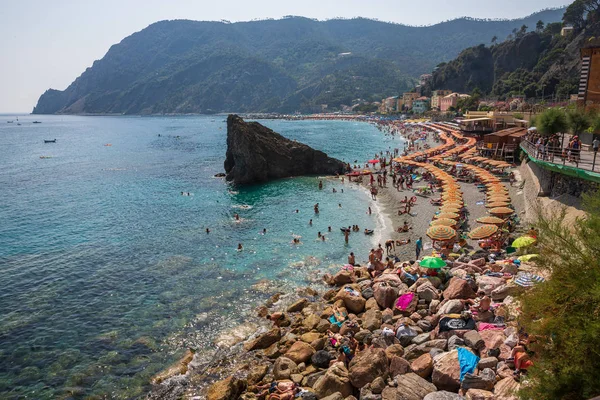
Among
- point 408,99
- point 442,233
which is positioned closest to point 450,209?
point 442,233

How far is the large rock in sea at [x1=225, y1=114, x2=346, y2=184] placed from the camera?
45.8m

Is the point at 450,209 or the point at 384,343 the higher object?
the point at 450,209

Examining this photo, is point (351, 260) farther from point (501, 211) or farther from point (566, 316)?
point (566, 316)

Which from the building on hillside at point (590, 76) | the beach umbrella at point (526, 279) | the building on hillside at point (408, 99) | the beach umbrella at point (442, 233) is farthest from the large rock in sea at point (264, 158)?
the building on hillside at point (408, 99)

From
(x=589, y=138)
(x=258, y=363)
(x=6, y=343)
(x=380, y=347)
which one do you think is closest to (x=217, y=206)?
(x=6, y=343)

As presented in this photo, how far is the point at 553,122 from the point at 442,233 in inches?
663

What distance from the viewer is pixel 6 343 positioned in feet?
51.3

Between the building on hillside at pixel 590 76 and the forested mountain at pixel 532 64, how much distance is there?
3418cm

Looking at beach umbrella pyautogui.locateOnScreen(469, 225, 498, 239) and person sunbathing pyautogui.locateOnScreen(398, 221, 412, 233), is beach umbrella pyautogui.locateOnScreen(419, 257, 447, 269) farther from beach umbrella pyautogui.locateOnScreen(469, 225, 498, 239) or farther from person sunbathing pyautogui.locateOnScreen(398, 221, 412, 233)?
person sunbathing pyautogui.locateOnScreen(398, 221, 412, 233)

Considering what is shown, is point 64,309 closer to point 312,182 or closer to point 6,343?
point 6,343

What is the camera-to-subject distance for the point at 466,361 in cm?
1021

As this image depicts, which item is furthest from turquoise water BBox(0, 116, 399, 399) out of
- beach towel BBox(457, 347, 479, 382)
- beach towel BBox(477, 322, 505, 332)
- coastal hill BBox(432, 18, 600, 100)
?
coastal hill BBox(432, 18, 600, 100)

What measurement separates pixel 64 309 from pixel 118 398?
25.7 ft

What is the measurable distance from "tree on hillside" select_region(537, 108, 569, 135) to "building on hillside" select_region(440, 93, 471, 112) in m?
90.5
